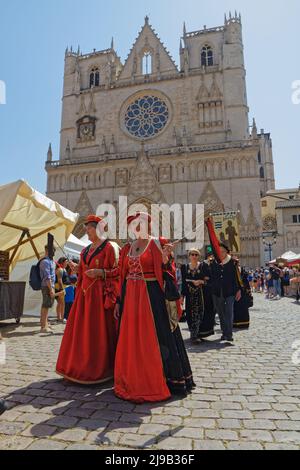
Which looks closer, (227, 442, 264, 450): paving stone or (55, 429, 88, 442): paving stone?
(227, 442, 264, 450): paving stone

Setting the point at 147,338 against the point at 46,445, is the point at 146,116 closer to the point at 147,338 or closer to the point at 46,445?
the point at 147,338

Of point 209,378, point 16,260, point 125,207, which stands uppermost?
point 125,207

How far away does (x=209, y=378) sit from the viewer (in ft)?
12.5

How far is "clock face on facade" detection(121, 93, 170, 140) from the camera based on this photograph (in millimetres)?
30938

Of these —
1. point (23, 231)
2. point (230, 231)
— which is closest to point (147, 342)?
point (23, 231)

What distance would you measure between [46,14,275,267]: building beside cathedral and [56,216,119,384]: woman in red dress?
2380 cm

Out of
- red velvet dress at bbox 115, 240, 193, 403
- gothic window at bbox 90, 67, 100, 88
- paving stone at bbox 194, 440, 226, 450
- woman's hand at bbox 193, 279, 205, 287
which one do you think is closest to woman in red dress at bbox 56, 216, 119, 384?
red velvet dress at bbox 115, 240, 193, 403

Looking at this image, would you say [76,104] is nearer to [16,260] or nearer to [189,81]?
[189,81]

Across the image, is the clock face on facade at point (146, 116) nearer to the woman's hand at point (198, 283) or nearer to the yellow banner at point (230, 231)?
the yellow banner at point (230, 231)

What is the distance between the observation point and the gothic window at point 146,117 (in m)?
31.0

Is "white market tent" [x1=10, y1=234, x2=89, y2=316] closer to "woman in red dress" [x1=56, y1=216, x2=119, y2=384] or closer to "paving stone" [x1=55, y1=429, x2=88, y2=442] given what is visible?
"woman in red dress" [x1=56, y1=216, x2=119, y2=384]

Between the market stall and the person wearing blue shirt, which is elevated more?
the market stall

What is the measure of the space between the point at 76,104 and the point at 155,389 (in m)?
34.8

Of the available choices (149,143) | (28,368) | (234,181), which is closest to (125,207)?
(149,143)
